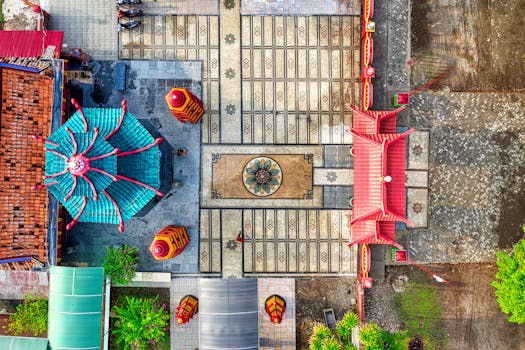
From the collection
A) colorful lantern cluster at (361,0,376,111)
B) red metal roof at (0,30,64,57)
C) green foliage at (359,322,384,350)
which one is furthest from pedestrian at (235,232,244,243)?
red metal roof at (0,30,64,57)

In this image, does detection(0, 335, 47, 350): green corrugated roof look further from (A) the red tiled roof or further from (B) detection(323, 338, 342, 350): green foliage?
(A) the red tiled roof

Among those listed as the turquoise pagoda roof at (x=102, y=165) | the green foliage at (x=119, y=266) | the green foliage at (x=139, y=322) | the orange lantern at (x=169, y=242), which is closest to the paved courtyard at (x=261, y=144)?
the orange lantern at (x=169, y=242)

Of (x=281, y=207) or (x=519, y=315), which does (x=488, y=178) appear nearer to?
(x=519, y=315)

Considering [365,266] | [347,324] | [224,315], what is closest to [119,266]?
[224,315]

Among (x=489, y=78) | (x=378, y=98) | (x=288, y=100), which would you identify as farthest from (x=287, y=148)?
(x=489, y=78)

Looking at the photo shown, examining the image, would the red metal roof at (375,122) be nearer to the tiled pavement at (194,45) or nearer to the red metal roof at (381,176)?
the red metal roof at (381,176)

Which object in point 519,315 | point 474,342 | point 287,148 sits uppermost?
point 287,148

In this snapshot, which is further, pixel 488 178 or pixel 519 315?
pixel 488 178
